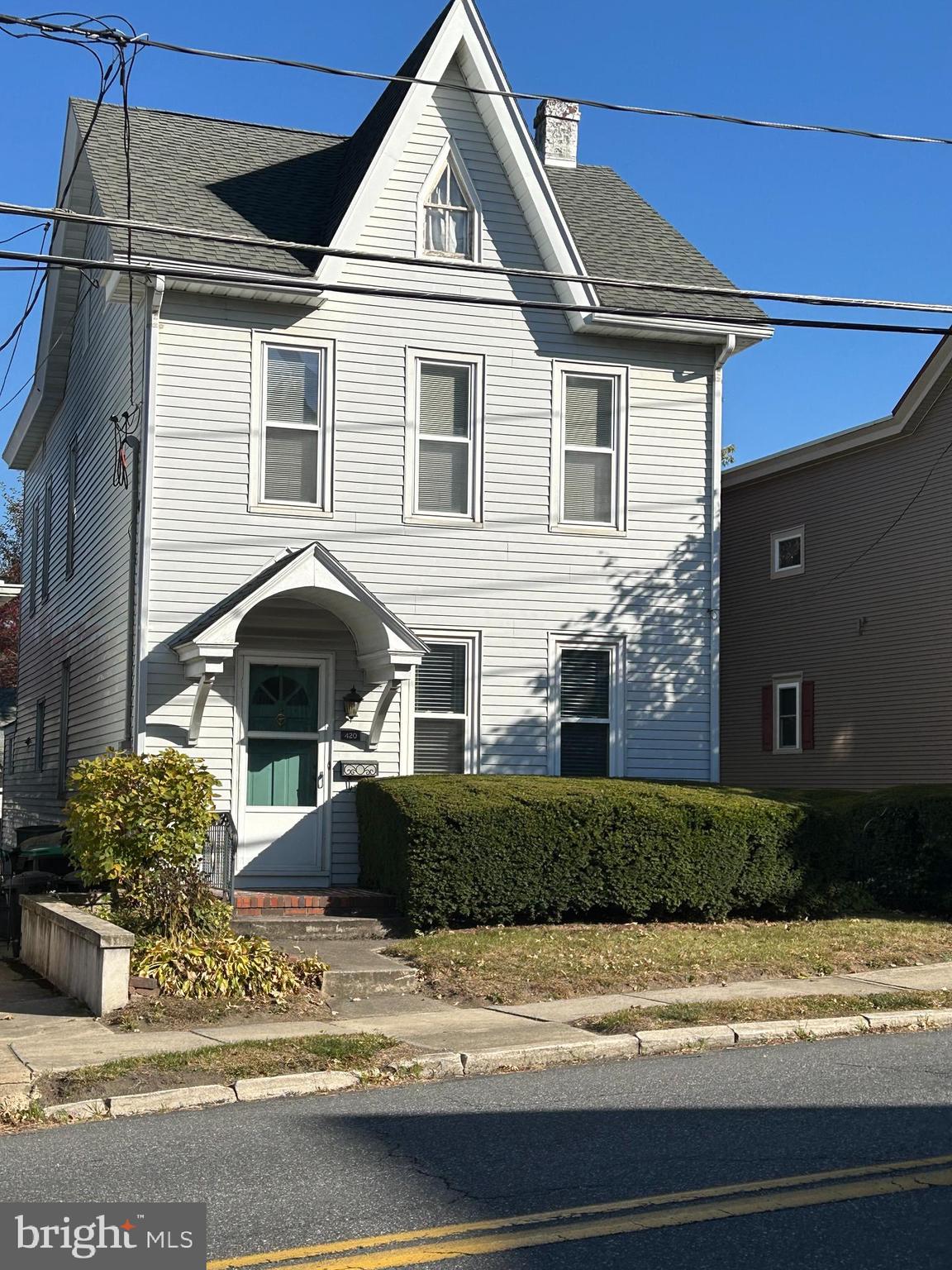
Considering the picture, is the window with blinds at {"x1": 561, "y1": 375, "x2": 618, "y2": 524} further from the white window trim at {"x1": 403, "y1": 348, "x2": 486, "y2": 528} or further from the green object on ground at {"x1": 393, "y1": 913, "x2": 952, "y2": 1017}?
the green object on ground at {"x1": 393, "y1": 913, "x2": 952, "y2": 1017}

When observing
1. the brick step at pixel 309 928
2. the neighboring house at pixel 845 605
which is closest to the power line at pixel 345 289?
the brick step at pixel 309 928

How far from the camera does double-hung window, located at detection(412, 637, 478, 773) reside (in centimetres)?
1798

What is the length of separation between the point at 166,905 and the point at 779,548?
56.9ft

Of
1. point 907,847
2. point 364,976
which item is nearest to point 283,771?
point 364,976

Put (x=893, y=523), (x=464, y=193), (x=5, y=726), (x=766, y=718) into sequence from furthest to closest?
(x=5, y=726) < (x=766, y=718) < (x=893, y=523) < (x=464, y=193)

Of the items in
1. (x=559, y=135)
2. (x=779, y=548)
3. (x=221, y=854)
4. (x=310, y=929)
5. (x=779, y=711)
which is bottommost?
(x=310, y=929)

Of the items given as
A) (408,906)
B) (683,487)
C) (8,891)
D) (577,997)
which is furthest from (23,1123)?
(683,487)

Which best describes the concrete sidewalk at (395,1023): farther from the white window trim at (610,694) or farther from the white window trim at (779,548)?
the white window trim at (779,548)

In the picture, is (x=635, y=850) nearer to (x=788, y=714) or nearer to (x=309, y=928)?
(x=309, y=928)

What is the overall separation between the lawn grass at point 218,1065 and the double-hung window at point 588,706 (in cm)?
860

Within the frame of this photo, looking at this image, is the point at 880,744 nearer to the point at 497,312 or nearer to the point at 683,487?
the point at 683,487

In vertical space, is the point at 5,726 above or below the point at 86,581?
below

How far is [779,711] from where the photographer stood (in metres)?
26.8

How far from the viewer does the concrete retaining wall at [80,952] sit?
1115 centimetres
